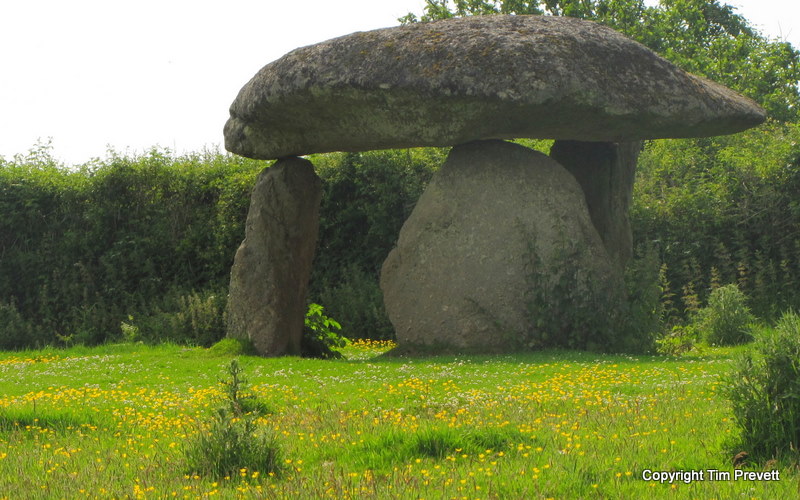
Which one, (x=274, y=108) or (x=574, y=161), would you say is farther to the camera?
(x=574, y=161)

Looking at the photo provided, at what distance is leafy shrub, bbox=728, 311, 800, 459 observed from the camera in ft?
20.6

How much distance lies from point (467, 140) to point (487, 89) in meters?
1.46

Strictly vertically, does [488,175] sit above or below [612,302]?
above

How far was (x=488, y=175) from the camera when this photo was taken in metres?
16.0

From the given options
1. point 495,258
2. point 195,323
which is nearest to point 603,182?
point 495,258

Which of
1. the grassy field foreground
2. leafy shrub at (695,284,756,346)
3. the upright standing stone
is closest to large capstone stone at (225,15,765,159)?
the upright standing stone

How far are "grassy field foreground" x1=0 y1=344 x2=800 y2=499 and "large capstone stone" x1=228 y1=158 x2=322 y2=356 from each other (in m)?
2.99

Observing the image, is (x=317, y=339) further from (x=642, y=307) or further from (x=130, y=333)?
(x=642, y=307)

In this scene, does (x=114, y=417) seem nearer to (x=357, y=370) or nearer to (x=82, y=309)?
(x=357, y=370)

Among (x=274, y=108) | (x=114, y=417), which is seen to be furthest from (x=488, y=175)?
(x=114, y=417)

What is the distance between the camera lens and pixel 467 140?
15.4 metres

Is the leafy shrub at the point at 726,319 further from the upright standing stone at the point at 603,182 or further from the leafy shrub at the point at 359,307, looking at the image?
the leafy shrub at the point at 359,307

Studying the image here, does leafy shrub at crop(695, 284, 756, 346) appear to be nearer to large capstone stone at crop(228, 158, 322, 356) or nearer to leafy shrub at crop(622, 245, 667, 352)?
leafy shrub at crop(622, 245, 667, 352)

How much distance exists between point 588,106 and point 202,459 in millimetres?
9610
